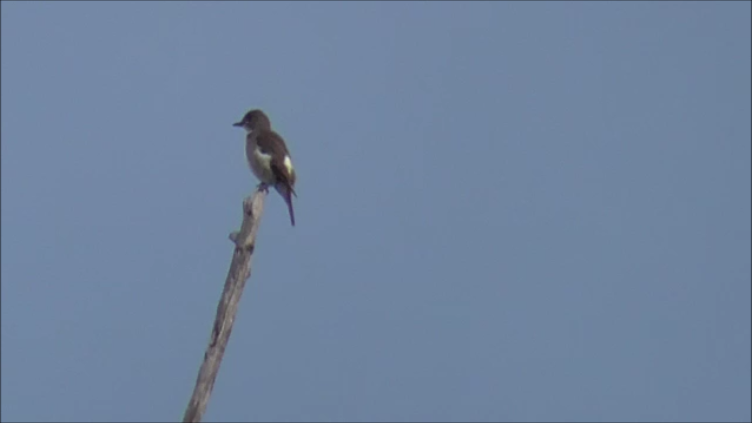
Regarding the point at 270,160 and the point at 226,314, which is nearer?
the point at 226,314

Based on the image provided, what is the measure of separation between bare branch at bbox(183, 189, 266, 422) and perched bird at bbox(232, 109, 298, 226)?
4.87 meters

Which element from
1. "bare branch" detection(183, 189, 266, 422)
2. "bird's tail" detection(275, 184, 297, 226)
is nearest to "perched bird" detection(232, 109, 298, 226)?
"bird's tail" detection(275, 184, 297, 226)

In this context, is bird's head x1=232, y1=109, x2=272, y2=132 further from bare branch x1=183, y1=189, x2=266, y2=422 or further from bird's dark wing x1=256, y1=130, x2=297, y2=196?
bare branch x1=183, y1=189, x2=266, y2=422

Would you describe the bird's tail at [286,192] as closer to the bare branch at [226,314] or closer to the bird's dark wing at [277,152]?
the bird's dark wing at [277,152]

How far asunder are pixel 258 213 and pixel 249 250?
56 cm

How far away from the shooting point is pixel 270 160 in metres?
17.9

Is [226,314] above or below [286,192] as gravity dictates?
below

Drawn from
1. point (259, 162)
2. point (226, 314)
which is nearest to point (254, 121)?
point (259, 162)

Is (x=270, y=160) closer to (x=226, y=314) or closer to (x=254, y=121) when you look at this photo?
(x=254, y=121)

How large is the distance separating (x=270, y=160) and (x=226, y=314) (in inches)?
259

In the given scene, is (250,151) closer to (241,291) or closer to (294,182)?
(294,182)

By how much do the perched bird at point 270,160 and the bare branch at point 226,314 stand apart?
4.87 metres

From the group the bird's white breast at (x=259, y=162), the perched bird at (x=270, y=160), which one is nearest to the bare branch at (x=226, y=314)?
the perched bird at (x=270, y=160)

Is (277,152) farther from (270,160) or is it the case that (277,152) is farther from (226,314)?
(226,314)
